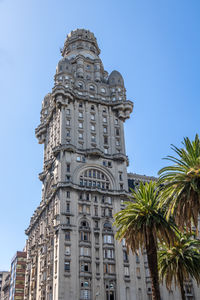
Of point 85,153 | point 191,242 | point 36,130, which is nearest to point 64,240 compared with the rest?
point 85,153

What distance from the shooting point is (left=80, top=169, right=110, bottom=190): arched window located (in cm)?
8619

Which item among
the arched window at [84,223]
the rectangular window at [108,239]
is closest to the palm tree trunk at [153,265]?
the rectangular window at [108,239]

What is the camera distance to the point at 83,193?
8331cm

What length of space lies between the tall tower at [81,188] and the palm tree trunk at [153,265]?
32.2m

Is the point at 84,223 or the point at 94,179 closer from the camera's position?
the point at 84,223

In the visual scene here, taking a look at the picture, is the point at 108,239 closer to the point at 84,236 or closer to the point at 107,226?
the point at 107,226

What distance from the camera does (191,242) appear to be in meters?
56.5

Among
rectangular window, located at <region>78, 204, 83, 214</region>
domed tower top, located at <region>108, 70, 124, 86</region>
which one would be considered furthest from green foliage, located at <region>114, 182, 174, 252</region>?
domed tower top, located at <region>108, 70, 124, 86</region>

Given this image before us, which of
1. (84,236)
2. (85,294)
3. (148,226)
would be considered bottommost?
(85,294)

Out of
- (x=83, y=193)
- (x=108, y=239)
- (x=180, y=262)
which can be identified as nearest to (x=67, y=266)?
(x=108, y=239)

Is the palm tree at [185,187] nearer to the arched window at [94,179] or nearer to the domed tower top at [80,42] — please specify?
the arched window at [94,179]

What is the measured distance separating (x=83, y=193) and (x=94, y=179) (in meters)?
5.83

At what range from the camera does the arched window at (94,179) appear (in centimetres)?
8619

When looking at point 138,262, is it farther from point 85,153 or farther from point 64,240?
point 85,153
